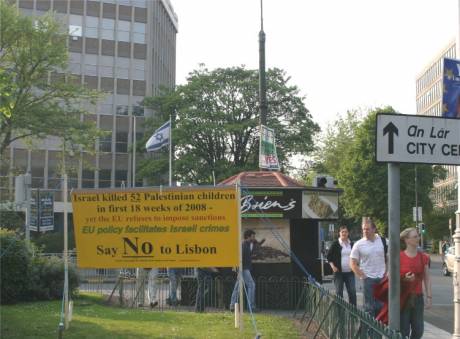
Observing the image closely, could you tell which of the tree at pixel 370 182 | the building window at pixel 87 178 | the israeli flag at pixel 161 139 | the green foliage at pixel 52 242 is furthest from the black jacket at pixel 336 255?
the building window at pixel 87 178

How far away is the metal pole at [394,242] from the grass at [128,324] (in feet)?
18.0

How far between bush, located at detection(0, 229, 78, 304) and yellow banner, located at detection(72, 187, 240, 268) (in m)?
4.35

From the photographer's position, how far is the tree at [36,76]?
3622 cm

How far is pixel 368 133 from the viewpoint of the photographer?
6047 centimetres

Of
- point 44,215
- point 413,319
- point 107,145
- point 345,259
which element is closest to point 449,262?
point 44,215

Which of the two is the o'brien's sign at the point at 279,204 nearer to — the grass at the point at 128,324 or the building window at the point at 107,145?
the grass at the point at 128,324

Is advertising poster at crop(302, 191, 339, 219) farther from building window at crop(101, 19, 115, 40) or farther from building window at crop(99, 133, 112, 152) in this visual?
building window at crop(101, 19, 115, 40)

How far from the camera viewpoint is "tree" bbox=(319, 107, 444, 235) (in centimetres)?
6028

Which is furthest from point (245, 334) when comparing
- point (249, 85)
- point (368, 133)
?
point (368, 133)

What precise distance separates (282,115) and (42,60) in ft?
75.2

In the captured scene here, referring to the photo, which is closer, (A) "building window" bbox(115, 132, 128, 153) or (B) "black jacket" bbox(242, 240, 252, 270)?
(B) "black jacket" bbox(242, 240, 252, 270)

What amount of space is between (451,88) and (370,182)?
172 feet

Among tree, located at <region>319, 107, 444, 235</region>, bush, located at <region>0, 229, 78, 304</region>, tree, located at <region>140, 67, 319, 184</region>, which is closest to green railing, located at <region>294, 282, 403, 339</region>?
bush, located at <region>0, 229, 78, 304</region>

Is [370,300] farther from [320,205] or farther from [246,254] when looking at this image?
[320,205]
